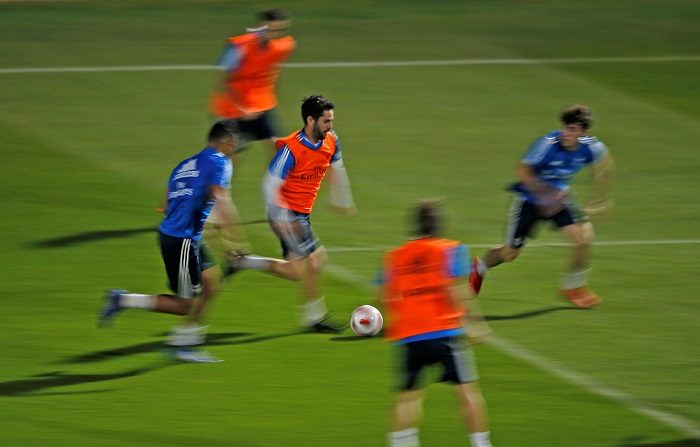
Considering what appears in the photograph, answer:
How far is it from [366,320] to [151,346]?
1943 millimetres

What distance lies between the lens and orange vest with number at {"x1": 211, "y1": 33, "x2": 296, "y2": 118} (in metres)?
16.4

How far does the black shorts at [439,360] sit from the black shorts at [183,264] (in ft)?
9.43

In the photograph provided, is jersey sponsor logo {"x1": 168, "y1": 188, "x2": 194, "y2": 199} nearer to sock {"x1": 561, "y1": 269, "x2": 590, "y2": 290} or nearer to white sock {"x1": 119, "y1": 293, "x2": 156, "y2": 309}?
white sock {"x1": 119, "y1": 293, "x2": 156, "y2": 309}

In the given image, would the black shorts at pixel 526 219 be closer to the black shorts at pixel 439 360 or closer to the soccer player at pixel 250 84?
the soccer player at pixel 250 84

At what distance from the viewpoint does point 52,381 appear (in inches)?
441

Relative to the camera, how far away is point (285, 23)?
16.2m

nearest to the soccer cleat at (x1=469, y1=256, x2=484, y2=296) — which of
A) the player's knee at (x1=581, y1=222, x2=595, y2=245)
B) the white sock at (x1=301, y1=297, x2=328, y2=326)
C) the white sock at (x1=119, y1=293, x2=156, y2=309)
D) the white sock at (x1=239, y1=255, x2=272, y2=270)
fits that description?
the player's knee at (x1=581, y1=222, x2=595, y2=245)

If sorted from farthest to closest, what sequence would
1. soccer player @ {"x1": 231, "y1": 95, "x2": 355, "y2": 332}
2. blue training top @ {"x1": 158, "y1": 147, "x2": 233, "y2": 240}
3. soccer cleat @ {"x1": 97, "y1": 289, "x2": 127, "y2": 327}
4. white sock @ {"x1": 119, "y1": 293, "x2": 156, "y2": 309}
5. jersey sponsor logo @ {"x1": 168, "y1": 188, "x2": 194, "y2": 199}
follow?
soccer player @ {"x1": 231, "y1": 95, "x2": 355, "y2": 332}
soccer cleat @ {"x1": 97, "y1": 289, "x2": 127, "y2": 327}
white sock @ {"x1": 119, "y1": 293, "x2": 156, "y2": 309}
jersey sponsor logo @ {"x1": 168, "y1": 188, "x2": 194, "y2": 199}
blue training top @ {"x1": 158, "y1": 147, "x2": 233, "y2": 240}

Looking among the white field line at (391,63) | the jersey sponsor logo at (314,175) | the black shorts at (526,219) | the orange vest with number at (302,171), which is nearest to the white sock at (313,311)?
the orange vest with number at (302,171)

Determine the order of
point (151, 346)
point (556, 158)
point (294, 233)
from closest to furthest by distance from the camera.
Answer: point (151, 346), point (294, 233), point (556, 158)

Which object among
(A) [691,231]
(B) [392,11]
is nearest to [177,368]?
(A) [691,231]

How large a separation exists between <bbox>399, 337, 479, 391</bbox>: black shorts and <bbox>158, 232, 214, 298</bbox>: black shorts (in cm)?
287

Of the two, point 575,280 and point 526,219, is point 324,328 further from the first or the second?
point 575,280

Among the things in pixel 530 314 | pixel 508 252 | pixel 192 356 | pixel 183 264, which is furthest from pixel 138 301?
pixel 530 314
